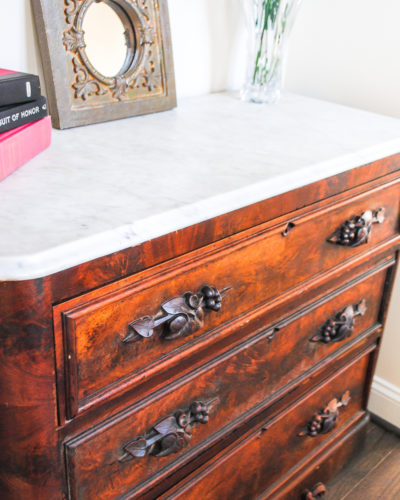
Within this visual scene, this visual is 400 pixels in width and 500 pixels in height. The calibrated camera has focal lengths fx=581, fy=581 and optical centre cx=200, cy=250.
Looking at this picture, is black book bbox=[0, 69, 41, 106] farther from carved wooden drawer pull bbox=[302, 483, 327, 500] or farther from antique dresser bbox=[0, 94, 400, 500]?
carved wooden drawer pull bbox=[302, 483, 327, 500]

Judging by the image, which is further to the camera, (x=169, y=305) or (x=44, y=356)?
(x=169, y=305)

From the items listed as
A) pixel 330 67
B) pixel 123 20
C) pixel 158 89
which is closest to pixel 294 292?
pixel 158 89

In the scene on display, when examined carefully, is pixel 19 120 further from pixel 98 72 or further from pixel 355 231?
pixel 355 231

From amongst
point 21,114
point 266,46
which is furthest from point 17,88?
point 266,46

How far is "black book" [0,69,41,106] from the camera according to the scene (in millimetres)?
795

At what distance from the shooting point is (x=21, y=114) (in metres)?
0.82

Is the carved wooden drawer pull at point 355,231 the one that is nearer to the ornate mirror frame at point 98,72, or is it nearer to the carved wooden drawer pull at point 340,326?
the carved wooden drawer pull at point 340,326

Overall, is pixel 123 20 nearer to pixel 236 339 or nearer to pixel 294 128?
pixel 294 128

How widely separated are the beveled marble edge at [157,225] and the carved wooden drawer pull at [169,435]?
1.00 ft

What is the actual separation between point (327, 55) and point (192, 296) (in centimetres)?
101

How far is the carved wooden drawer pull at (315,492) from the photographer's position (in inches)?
51.5

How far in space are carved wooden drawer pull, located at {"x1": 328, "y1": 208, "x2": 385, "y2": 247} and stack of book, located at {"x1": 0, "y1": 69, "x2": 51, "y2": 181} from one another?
0.54m

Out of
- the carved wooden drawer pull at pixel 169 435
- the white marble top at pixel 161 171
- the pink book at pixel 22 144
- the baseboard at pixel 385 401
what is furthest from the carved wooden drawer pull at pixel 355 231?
the baseboard at pixel 385 401

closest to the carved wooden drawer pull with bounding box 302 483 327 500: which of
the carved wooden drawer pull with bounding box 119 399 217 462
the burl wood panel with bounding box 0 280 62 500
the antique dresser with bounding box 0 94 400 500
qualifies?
the antique dresser with bounding box 0 94 400 500
